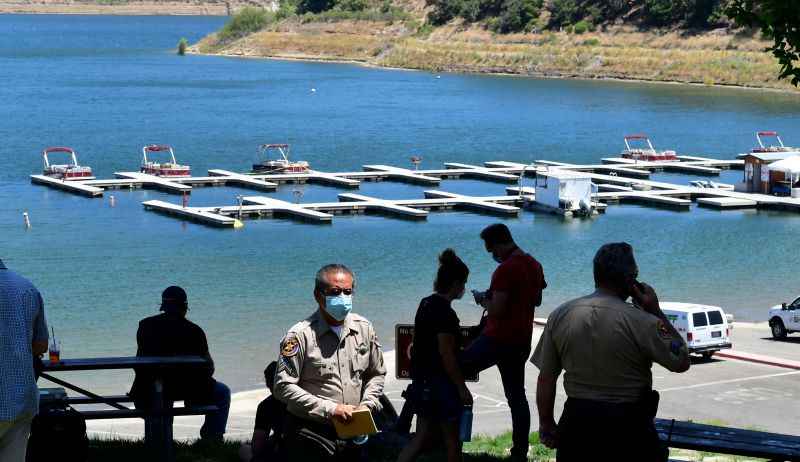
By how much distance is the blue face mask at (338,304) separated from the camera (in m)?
6.66

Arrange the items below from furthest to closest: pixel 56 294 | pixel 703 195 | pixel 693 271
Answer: pixel 703 195
pixel 693 271
pixel 56 294

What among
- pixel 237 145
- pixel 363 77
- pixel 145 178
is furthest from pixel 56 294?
pixel 363 77

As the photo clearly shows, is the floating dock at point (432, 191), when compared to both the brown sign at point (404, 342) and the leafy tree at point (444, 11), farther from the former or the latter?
the leafy tree at point (444, 11)

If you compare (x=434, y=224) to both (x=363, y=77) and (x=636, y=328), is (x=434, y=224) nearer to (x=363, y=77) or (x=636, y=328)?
(x=636, y=328)

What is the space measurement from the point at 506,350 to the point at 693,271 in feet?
102

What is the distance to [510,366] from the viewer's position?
943cm

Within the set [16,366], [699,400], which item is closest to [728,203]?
[699,400]

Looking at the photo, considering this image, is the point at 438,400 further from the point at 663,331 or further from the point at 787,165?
the point at 787,165

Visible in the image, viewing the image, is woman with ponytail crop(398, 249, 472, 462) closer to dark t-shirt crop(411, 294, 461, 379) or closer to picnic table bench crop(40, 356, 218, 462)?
dark t-shirt crop(411, 294, 461, 379)

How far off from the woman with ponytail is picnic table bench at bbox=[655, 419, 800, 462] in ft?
3.95

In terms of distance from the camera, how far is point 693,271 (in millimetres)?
39406

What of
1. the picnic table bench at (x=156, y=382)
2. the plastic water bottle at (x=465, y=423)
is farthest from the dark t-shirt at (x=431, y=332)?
the picnic table bench at (x=156, y=382)

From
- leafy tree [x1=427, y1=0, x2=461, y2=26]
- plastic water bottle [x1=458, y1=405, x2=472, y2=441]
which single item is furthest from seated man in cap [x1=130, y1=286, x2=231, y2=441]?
leafy tree [x1=427, y1=0, x2=461, y2=26]

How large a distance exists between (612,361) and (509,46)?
13528 cm
